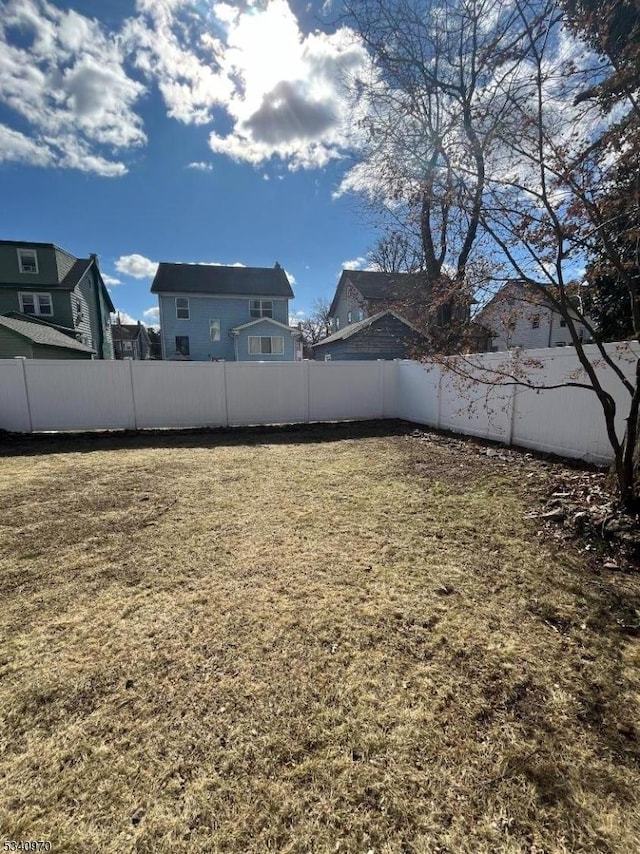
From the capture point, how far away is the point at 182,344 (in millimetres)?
22375

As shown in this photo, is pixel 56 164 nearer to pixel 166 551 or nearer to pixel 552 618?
pixel 166 551

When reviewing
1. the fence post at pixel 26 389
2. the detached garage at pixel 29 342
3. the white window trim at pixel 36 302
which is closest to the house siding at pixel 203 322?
the white window trim at pixel 36 302

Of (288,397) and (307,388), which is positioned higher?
(307,388)

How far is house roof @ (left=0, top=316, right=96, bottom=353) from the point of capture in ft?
45.5

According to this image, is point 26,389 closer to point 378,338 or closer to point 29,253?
point 29,253

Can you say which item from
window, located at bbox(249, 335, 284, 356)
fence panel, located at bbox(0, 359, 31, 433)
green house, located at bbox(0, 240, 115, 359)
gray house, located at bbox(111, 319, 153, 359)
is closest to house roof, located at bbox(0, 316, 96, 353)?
green house, located at bbox(0, 240, 115, 359)

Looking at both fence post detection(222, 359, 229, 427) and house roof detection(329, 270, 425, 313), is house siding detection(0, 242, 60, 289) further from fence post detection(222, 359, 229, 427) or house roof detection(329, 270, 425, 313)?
house roof detection(329, 270, 425, 313)

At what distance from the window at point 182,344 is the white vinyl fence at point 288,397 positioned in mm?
14495

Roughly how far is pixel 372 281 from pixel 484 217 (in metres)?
21.2

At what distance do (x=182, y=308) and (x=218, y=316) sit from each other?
6.97ft

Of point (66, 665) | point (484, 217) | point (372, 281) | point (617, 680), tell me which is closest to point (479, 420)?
point (484, 217)

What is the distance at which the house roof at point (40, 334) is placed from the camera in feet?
45.5

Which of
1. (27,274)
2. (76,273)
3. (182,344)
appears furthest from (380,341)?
(27,274)

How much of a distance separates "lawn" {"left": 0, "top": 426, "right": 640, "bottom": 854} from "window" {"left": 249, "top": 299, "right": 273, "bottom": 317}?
21209 millimetres
